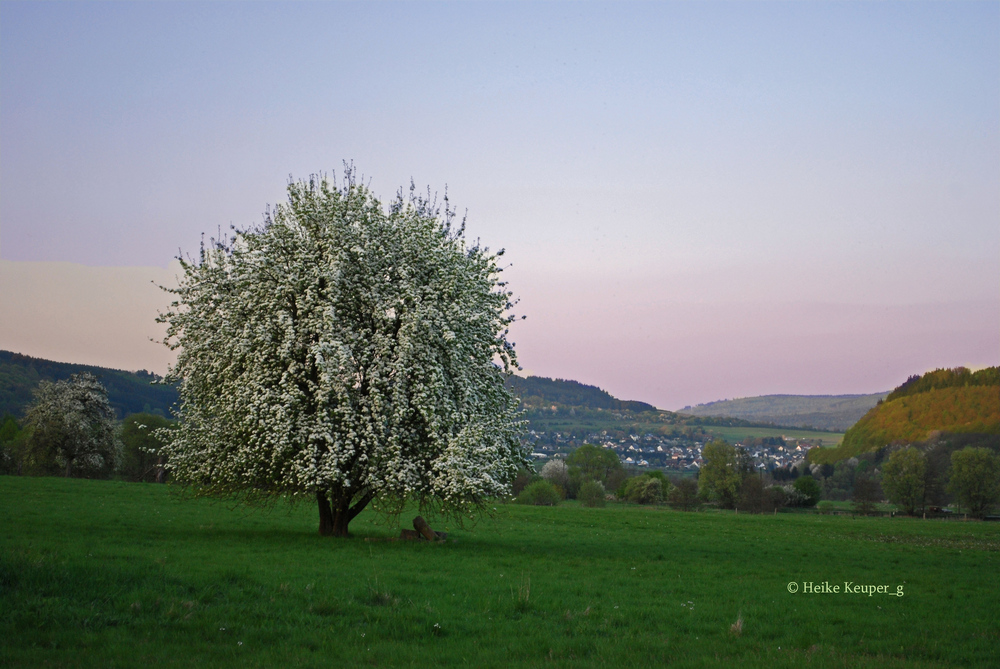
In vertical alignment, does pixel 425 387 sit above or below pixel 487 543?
above

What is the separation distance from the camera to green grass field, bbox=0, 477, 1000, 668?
34.9ft

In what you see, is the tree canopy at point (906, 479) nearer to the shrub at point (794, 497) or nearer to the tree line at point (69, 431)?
the shrub at point (794, 497)

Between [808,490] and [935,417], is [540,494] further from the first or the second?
[935,417]

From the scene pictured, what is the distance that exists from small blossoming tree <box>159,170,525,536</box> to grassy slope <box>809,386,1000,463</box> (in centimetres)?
18085

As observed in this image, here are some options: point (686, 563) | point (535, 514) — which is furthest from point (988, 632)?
point (535, 514)

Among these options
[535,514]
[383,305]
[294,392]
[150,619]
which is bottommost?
[535,514]

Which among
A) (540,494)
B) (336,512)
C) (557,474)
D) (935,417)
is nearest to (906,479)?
(557,474)

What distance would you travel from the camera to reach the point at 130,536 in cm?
2333

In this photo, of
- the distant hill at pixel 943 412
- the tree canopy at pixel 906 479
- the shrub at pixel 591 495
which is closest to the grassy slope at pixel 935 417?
the distant hill at pixel 943 412

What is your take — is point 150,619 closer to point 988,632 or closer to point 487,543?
point 988,632

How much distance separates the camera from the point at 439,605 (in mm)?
14281

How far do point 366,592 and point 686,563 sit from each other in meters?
14.3

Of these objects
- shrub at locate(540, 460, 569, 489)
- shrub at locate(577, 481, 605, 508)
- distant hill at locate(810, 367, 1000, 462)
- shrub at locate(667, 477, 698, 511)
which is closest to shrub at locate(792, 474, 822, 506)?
shrub at locate(667, 477, 698, 511)

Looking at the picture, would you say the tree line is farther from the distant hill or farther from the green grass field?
the distant hill
